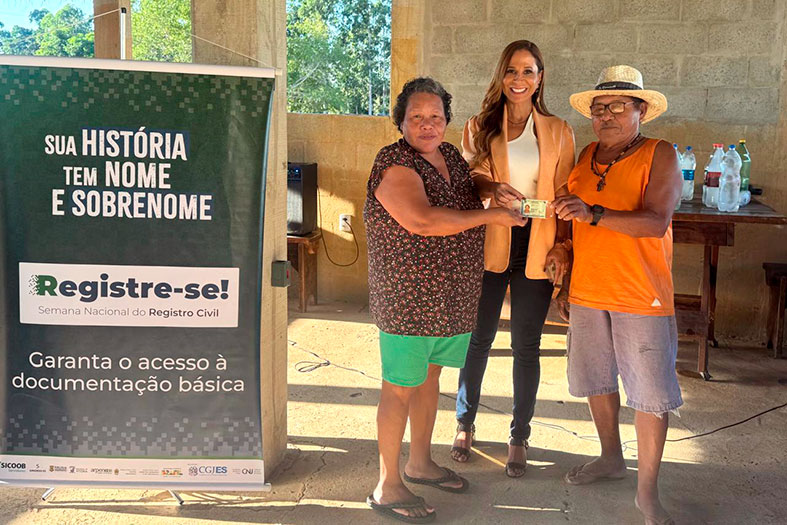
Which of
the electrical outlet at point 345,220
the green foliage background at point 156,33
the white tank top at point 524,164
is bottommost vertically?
the electrical outlet at point 345,220

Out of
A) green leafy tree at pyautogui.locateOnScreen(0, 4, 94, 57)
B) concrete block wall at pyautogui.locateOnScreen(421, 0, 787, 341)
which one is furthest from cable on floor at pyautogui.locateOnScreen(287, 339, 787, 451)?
green leafy tree at pyautogui.locateOnScreen(0, 4, 94, 57)

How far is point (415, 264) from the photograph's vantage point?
286 cm

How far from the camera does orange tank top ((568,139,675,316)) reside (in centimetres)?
286

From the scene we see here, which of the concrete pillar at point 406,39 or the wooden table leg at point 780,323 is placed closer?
the wooden table leg at point 780,323

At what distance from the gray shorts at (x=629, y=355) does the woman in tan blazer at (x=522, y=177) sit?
0.81 ft

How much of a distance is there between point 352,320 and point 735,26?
347 cm

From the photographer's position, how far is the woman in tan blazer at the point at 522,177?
3223 millimetres

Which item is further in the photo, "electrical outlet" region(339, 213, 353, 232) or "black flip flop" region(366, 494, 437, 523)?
"electrical outlet" region(339, 213, 353, 232)

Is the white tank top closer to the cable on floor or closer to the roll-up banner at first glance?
the roll-up banner

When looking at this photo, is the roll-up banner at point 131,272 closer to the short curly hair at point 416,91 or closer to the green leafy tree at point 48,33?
the short curly hair at point 416,91

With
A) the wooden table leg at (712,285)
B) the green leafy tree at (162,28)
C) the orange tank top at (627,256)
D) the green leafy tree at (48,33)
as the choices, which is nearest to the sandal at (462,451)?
the orange tank top at (627,256)

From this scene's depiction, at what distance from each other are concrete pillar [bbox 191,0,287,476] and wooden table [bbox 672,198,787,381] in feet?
8.58

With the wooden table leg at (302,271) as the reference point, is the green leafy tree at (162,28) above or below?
above

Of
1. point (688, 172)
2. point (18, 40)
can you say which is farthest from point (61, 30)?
point (688, 172)
